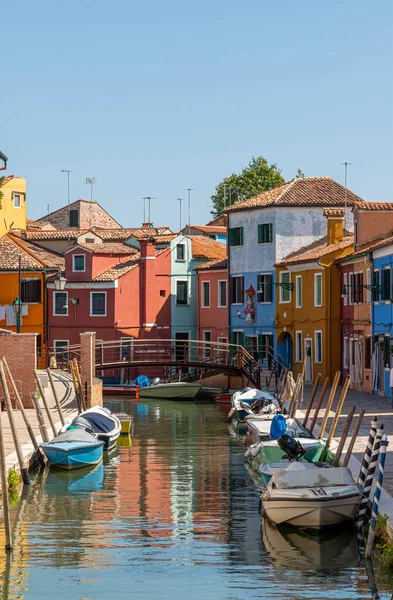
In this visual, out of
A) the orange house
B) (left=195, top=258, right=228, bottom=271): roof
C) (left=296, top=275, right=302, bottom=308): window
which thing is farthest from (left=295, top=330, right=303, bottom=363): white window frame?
the orange house

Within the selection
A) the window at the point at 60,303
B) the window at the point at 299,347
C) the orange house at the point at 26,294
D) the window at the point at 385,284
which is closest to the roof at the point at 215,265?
the window at the point at 60,303

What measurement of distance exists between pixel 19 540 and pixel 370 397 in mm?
24591

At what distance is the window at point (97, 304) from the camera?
60938 millimetres

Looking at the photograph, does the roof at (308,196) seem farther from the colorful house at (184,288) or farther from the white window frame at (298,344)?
the white window frame at (298,344)

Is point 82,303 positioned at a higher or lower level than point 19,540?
higher

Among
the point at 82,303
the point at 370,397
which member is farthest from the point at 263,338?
the point at 370,397

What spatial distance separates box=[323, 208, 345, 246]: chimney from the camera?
53281 mm

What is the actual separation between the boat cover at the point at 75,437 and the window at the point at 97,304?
3213cm

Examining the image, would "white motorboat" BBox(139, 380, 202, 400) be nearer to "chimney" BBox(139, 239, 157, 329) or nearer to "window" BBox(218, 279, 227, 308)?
"chimney" BBox(139, 239, 157, 329)

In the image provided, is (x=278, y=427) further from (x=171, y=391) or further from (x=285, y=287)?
(x=285, y=287)

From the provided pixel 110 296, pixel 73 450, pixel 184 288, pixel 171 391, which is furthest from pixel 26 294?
pixel 73 450

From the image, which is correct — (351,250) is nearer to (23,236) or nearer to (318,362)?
(318,362)

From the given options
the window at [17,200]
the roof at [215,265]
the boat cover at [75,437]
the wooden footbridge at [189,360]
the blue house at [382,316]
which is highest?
the window at [17,200]

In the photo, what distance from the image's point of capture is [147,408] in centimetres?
4762
